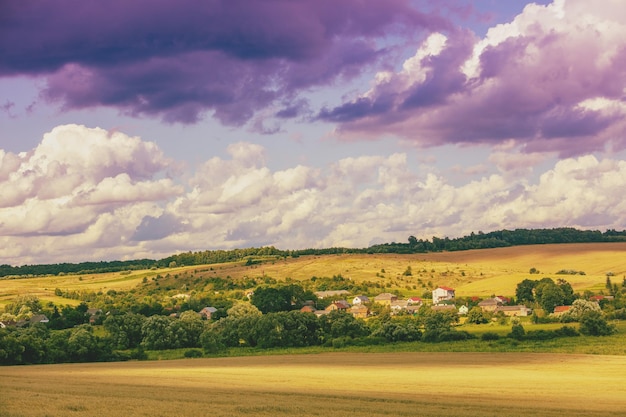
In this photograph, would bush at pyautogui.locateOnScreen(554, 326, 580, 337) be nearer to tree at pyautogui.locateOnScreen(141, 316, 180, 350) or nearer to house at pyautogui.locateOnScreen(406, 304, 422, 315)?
house at pyautogui.locateOnScreen(406, 304, 422, 315)

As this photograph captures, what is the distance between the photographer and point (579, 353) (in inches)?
3108

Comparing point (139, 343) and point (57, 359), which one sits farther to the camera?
point (139, 343)

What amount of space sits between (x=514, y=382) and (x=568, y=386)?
4104mm

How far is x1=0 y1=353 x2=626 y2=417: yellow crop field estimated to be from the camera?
124 feet

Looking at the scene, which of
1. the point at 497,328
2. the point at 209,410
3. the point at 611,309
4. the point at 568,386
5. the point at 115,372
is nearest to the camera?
the point at 209,410

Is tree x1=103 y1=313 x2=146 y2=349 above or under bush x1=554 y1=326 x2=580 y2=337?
above

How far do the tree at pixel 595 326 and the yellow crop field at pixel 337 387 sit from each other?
1942 cm

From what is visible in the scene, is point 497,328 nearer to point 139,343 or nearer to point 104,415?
point 139,343

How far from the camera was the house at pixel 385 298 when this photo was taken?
160 metres

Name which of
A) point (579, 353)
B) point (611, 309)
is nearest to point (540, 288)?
point (611, 309)

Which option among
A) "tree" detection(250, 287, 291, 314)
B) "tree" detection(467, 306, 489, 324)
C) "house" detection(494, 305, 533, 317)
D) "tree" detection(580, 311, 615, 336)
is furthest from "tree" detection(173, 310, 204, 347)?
"house" detection(494, 305, 533, 317)

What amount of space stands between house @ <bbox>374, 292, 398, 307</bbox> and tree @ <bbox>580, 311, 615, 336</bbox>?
66149 mm

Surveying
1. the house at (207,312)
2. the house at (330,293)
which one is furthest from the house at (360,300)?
the house at (207,312)

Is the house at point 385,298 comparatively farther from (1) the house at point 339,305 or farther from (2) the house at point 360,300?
(1) the house at point 339,305
